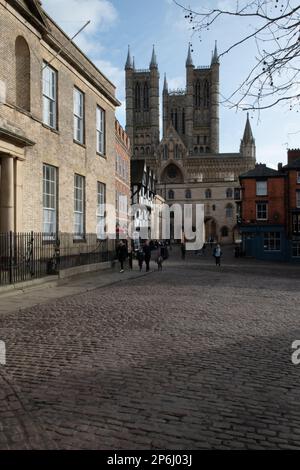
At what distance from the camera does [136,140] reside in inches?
4719

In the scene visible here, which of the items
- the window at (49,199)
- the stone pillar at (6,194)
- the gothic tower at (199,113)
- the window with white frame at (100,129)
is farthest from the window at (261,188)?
the gothic tower at (199,113)

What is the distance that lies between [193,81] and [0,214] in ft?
375

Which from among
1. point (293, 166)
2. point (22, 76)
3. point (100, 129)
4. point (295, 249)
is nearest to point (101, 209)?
point (100, 129)

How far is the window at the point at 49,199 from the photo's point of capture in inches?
712

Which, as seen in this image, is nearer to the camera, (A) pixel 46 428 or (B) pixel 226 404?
(A) pixel 46 428

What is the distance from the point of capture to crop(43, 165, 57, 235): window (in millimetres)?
18078

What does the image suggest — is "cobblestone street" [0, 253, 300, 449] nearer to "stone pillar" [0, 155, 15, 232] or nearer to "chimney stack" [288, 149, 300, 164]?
"stone pillar" [0, 155, 15, 232]

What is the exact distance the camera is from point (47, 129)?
18.1 meters

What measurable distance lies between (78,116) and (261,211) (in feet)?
106

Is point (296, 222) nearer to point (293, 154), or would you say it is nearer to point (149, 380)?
point (293, 154)

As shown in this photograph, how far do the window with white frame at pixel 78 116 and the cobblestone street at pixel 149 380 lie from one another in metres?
13.0

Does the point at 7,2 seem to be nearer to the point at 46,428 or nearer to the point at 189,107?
the point at 46,428

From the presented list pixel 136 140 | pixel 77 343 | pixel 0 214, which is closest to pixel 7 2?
pixel 0 214

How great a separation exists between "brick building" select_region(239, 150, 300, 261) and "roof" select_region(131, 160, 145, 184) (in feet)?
40.8
